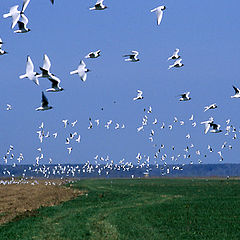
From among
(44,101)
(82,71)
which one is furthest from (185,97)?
(44,101)

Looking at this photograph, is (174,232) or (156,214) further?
(156,214)

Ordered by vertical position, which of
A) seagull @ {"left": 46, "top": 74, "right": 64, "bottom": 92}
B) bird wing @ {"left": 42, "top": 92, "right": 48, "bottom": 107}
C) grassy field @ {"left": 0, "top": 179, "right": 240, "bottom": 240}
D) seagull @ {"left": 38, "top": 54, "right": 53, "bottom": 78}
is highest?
seagull @ {"left": 38, "top": 54, "right": 53, "bottom": 78}

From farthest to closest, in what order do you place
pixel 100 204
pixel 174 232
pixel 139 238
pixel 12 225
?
pixel 100 204 → pixel 12 225 → pixel 174 232 → pixel 139 238

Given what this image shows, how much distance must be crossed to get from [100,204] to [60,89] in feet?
92.2

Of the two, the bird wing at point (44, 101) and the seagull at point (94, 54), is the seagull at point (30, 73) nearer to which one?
the bird wing at point (44, 101)

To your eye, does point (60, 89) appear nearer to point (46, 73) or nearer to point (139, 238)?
point (46, 73)

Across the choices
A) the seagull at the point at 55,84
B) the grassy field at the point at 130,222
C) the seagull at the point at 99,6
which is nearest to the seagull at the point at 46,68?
the seagull at the point at 55,84

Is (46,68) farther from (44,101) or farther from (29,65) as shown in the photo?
(44,101)

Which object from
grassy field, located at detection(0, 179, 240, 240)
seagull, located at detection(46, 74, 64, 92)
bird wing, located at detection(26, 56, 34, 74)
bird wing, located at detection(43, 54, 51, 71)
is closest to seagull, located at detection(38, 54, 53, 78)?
bird wing, located at detection(43, 54, 51, 71)

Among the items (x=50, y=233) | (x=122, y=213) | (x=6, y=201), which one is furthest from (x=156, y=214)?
(x=6, y=201)

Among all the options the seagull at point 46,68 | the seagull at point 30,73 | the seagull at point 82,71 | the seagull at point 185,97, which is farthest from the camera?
the seagull at point 185,97

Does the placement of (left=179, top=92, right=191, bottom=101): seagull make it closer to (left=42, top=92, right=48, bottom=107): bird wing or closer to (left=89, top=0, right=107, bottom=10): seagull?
(left=89, top=0, right=107, bottom=10): seagull

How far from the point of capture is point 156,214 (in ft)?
139

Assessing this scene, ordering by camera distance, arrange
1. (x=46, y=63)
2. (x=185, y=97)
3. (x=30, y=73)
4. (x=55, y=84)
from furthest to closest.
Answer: (x=185, y=97)
(x=55, y=84)
(x=46, y=63)
(x=30, y=73)
